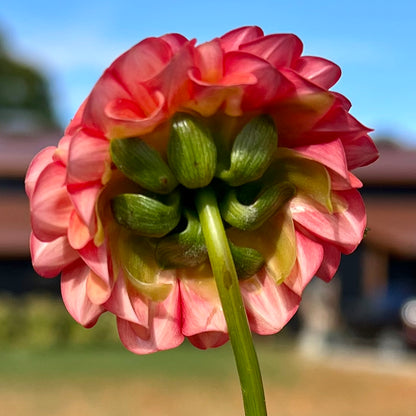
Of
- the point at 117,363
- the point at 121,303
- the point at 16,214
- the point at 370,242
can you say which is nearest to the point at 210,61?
the point at 121,303

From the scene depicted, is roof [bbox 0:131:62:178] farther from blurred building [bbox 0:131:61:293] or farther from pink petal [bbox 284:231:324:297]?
pink petal [bbox 284:231:324:297]

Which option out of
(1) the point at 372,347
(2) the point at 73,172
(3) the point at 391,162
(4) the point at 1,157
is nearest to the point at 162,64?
(2) the point at 73,172

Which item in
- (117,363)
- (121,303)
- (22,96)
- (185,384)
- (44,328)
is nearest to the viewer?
(121,303)

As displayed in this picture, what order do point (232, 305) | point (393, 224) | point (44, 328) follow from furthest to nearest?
point (393, 224) < point (44, 328) < point (232, 305)

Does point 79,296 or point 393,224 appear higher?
point 79,296

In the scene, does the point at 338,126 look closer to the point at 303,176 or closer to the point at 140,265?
the point at 303,176

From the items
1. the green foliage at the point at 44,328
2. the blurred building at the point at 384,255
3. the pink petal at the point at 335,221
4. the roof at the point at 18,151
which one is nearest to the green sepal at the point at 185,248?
the pink petal at the point at 335,221

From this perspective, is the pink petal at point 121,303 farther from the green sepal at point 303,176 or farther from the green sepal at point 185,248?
the green sepal at point 303,176

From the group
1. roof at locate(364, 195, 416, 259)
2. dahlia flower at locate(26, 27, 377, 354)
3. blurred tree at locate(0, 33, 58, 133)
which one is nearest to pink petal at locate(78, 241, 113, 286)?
dahlia flower at locate(26, 27, 377, 354)
